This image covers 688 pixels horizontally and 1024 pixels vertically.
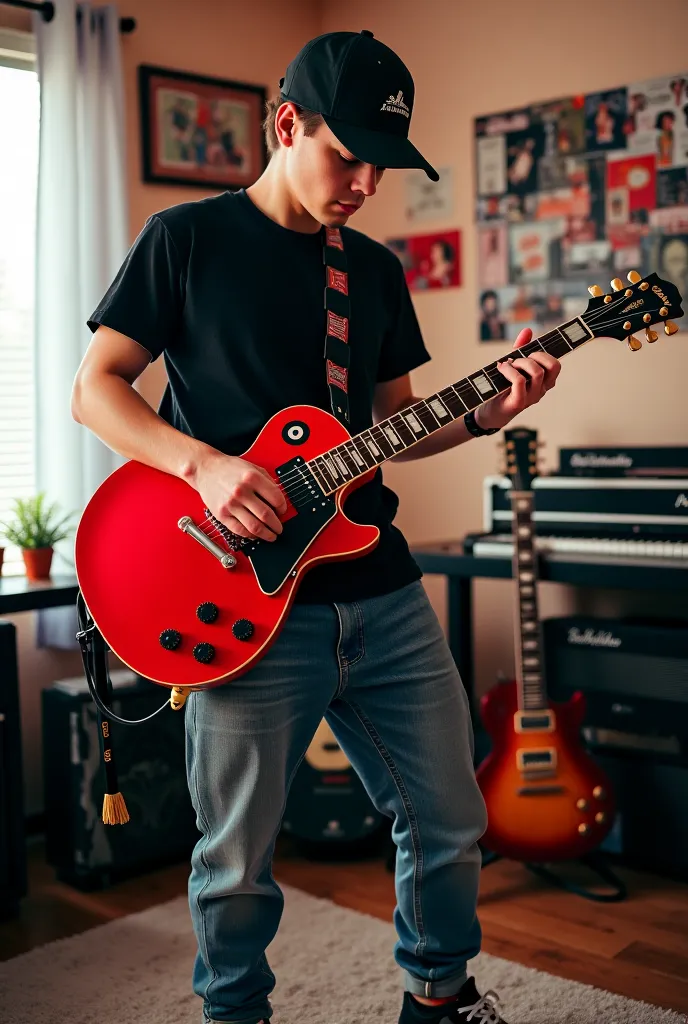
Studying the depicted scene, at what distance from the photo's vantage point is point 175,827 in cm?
274

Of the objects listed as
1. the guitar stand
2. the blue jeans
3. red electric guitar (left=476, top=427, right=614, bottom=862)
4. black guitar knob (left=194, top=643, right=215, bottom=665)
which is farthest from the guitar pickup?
black guitar knob (left=194, top=643, right=215, bottom=665)

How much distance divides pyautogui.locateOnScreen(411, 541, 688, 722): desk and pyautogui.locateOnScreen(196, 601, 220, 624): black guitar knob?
4.01 ft

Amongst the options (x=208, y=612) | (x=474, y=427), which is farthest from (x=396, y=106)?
(x=208, y=612)

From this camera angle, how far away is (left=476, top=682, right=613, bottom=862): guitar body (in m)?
2.43

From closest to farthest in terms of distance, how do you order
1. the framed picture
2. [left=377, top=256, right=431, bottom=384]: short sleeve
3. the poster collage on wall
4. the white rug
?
[left=377, top=256, right=431, bottom=384]: short sleeve, the white rug, the poster collage on wall, the framed picture

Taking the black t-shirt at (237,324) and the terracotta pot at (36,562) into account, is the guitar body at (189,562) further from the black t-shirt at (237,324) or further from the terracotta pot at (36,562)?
the terracotta pot at (36,562)

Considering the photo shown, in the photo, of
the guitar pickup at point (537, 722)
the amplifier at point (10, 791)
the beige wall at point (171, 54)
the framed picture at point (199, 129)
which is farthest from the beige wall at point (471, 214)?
the amplifier at point (10, 791)

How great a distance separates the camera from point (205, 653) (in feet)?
4.85

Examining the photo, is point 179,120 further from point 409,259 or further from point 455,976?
point 455,976

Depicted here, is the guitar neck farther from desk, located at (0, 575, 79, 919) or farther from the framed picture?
the framed picture

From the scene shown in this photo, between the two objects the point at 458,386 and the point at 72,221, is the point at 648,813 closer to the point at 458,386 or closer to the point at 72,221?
the point at 458,386

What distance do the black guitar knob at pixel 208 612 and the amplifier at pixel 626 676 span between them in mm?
1360

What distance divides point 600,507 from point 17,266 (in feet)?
5.44

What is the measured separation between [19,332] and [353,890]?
1.68 m
